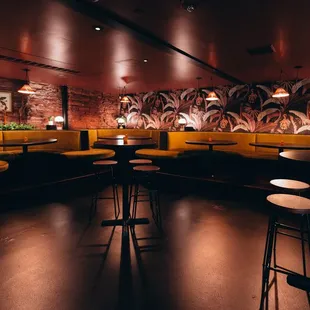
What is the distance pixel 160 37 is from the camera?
11.8ft

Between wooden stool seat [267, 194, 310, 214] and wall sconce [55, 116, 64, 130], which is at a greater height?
wall sconce [55, 116, 64, 130]

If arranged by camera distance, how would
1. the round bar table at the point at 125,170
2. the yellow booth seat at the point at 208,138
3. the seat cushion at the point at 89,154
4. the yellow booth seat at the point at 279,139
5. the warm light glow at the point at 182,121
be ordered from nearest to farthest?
the round bar table at the point at 125,170 → the seat cushion at the point at 89,154 → the yellow booth seat at the point at 279,139 → the yellow booth seat at the point at 208,138 → the warm light glow at the point at 182,121

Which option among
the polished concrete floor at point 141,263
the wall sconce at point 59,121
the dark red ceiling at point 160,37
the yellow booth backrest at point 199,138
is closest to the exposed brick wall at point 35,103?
the wall sconce at point 59,121

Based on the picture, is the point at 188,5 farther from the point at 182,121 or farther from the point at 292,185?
the point at 182,121

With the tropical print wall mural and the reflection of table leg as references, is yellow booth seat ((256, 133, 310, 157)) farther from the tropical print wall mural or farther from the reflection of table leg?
the reflection of table leg

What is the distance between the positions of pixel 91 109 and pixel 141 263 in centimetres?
703

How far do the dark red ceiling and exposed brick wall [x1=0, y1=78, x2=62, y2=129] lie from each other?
0.89 meters

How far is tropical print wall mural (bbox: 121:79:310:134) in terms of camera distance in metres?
6.71

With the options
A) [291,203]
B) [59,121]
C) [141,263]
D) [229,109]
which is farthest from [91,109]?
[291,203]

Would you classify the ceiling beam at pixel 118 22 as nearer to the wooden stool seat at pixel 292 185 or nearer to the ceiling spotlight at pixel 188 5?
the ceiling spotlight at pixel 188 5

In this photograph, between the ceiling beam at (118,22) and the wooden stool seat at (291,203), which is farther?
the ceiling beam at (118,22)

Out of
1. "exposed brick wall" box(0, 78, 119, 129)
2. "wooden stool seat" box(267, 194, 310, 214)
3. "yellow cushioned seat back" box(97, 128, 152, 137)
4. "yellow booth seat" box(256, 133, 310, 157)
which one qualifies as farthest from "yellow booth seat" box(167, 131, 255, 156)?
"wooden stool seat" box(267, 194, 310, 214)

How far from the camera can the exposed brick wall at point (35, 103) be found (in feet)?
22.2

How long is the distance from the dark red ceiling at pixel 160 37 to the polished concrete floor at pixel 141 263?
253cm
